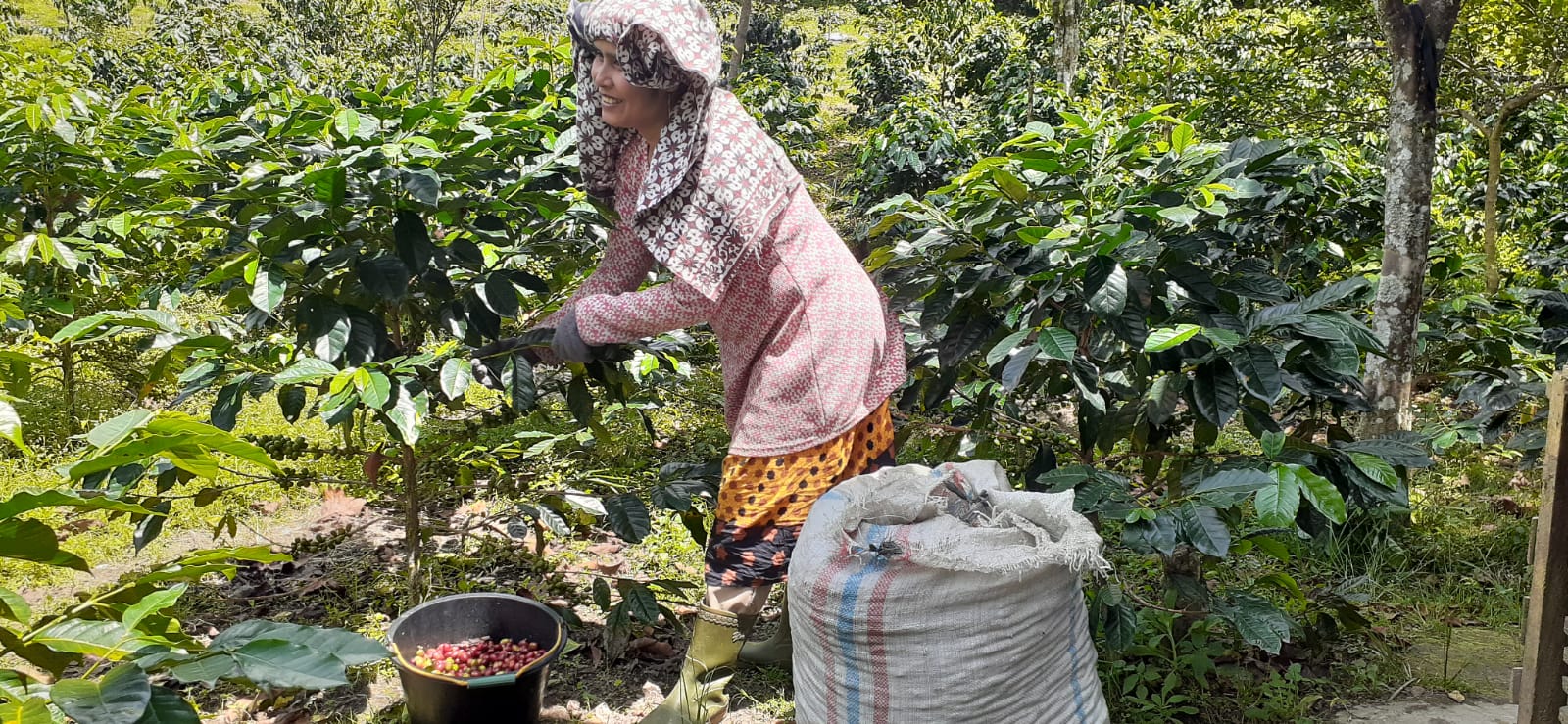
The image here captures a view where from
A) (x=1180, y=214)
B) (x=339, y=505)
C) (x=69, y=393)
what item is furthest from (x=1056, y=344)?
(x=69, y=393)

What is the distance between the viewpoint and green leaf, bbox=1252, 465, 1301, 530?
1651mm

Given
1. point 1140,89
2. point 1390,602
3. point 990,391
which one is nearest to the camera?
point 990,391

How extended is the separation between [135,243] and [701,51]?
2.89 metres

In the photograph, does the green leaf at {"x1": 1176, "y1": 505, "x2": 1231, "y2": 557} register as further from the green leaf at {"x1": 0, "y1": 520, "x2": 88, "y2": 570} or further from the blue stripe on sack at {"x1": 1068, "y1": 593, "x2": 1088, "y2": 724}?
the green leaf at {"x1": 0, "y1": 520, "x2": 88, "y2": 570}

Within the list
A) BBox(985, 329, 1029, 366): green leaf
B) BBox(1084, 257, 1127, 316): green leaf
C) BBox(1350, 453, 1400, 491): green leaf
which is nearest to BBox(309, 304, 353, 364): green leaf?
BBox(985, 329, 1029, 366): green leaf

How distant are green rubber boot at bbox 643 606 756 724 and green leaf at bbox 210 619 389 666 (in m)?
1.26

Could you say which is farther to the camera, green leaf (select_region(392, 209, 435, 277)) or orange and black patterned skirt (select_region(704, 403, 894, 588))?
orange and black patterned skirt (select_region(704, 403, 894, 588))

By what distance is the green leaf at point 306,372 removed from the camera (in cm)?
173

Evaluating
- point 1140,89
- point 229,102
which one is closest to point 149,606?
point 229,102

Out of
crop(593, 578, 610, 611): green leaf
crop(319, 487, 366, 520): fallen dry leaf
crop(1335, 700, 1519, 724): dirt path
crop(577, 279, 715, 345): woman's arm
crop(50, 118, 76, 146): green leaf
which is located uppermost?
crop(50, 118, 76, 146): green leaf

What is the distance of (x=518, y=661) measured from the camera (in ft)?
7.04

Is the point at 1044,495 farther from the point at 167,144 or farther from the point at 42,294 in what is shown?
the point at 42,294

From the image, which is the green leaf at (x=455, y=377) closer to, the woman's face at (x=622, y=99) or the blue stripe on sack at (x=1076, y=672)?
the woman's face at (x=622, y=99)

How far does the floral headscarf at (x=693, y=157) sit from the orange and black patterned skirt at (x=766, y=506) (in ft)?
1.26
